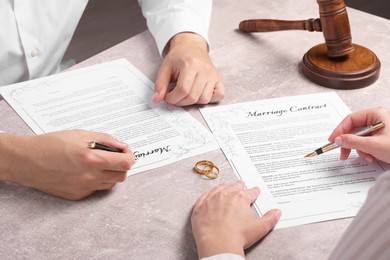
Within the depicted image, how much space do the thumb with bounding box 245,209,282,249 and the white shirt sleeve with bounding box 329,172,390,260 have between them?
262mm

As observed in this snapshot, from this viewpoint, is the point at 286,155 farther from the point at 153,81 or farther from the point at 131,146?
the point at 153,81

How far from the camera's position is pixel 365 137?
1109 millimetres

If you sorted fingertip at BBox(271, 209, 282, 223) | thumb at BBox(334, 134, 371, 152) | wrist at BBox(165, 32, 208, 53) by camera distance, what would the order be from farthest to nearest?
wrist at BBox(165, 32, 208, 53), thumb at BBox(334, 134, 371, 152), fingertip at BBox(271, 209, 282, 223)

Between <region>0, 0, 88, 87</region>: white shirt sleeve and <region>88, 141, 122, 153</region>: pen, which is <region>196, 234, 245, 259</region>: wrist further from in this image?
<region>0, 0, 88, 87</region>: white shirt sleeve

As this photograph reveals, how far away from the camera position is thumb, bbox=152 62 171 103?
1307 millimetres

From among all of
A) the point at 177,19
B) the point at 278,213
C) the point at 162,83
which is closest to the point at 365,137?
the point at 278,213

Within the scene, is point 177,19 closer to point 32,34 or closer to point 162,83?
point 162,83

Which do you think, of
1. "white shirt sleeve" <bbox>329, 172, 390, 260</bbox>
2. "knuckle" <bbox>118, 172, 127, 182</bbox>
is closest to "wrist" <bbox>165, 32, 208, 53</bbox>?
"knuckle" <bbox>118, 172, 127, 182</bbox>

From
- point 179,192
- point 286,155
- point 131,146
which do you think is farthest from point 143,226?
point 286,155

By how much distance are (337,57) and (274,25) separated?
20 centimetres

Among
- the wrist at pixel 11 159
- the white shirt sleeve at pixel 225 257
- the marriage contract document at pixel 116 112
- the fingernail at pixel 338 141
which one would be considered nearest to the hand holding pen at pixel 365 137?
the fingernail at pixel 338 141

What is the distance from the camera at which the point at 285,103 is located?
132 cm

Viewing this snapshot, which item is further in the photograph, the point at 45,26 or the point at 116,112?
the point at 45,26

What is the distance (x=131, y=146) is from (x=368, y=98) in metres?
0.57
